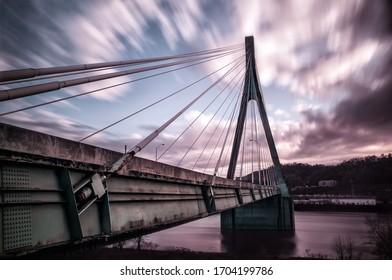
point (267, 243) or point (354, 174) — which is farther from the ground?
point (354, 174)

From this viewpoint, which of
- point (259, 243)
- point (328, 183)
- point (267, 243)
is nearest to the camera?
point (267, 243)

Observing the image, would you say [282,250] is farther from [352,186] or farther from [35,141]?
[352,186]

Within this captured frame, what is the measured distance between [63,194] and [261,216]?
44480mm

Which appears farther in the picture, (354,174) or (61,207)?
(354,174)

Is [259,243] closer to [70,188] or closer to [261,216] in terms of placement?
[261,216]

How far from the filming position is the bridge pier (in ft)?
151

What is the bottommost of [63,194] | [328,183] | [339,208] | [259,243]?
[339,208]

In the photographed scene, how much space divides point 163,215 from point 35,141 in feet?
15.6

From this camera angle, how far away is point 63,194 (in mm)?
5430

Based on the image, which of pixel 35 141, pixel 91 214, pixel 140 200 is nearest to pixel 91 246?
pixel 91 214

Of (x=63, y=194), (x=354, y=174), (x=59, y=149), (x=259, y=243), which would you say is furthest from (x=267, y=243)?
(x=354, y=174)

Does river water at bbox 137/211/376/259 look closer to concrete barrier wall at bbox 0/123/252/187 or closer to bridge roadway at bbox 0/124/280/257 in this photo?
bridge roadway at bbox 0/124/280/257

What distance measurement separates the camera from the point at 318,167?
125 m
